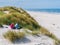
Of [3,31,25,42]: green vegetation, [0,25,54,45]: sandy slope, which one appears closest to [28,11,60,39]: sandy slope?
[0,25,54,45]: sandy slope

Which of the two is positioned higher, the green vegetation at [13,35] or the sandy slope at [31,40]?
the green vegetation at [13,35]

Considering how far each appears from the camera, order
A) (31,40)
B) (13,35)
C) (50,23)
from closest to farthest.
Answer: (13,35)
(31,40)
(50,23)

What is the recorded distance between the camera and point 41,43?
10211 mm

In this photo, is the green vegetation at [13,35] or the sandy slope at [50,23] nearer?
the green vegetation at [13,35]

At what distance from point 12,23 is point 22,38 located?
1.82 m

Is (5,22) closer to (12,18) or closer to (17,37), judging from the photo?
(12,18)

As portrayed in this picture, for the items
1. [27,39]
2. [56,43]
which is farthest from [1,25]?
[56,43]

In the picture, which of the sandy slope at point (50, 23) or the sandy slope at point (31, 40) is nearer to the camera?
the sandy slope at point (31, 40)

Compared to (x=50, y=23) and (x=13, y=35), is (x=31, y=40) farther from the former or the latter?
(x=50, y=23)

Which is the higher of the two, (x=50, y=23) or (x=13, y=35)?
(x=13, y=35)

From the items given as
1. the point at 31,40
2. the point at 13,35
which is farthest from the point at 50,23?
the point at 13,35

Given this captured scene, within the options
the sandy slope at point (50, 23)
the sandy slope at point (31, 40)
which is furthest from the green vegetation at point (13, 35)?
the sandy slope at point (50, 23)

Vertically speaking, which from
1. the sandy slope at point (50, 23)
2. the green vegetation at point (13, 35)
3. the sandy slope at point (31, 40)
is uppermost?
the green vegetation at point (13, 35)

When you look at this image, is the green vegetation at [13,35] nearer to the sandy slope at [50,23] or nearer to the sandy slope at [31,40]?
the sandy slope at [31,40]
